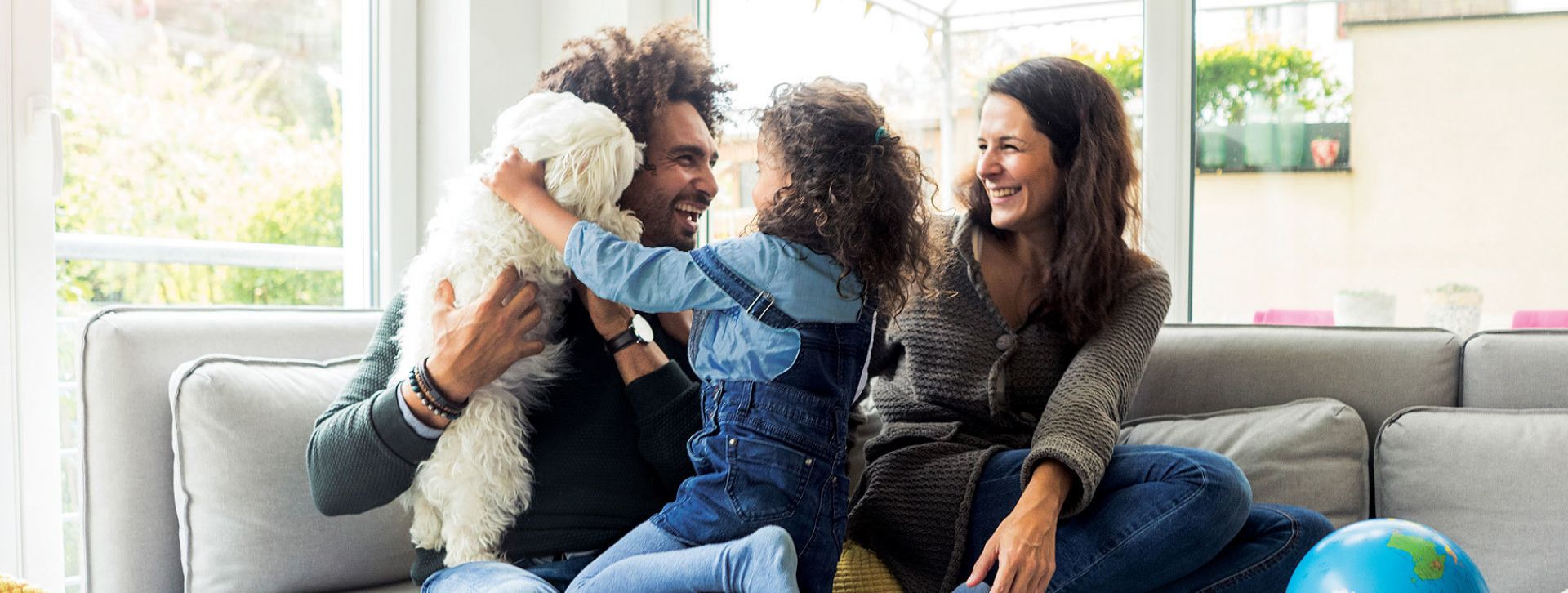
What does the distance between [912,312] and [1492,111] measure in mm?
1315

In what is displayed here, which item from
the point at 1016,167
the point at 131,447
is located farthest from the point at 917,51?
the point at 131,447

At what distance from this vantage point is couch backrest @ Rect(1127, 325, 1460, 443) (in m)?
2.08

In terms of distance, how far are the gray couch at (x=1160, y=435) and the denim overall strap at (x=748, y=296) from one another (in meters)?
0.79

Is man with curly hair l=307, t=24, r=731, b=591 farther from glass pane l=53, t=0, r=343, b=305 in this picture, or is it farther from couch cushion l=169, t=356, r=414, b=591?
glass pane l=53, t=0, r=343, b=305

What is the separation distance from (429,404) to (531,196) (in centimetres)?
29

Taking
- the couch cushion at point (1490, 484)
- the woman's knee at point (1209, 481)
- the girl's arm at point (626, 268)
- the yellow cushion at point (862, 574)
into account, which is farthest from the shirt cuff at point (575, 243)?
the couch cushion at point (1490, 484)

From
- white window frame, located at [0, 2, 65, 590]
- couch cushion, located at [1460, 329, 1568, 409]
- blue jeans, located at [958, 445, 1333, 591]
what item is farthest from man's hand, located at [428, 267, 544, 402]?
couch cushion, located at [1460, 329, 1568, 409]

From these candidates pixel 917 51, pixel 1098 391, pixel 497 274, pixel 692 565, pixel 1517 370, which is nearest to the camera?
pixel 692 565

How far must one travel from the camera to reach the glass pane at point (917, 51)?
2631 mm

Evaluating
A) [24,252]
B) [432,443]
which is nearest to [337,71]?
[24,252]

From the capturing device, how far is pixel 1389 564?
1.46 m

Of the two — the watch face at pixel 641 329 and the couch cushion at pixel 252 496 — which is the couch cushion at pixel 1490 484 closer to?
the watch face at pixel 641 329

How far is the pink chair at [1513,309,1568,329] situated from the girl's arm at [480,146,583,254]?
1.87m

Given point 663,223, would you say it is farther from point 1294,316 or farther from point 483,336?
point 1294,316
